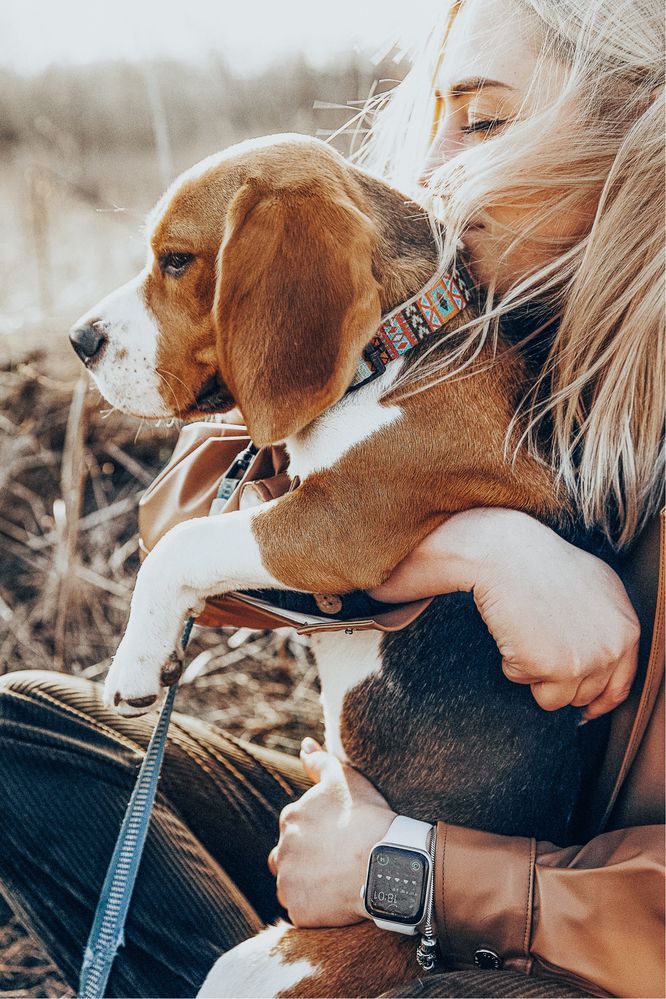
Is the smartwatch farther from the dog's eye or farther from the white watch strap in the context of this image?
the dog's eye

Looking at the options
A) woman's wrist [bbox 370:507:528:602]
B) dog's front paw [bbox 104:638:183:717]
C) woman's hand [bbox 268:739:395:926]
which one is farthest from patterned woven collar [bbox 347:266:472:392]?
woman's hand [bbox 268:739:395:926]

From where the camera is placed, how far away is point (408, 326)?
157cm

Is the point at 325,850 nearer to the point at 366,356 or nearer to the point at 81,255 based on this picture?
the point at 366,356

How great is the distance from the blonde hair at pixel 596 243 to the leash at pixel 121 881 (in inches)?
31.9

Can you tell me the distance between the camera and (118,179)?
6316 mm

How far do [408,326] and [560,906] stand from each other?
970mm

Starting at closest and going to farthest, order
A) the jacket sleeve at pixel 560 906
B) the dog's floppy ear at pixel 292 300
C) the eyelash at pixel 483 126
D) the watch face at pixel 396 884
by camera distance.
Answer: the jacket sleeve at pixel 560 906 → the watch face at pixel 396 884 → the dog's floppy ear at pixel 292 300 → the eyelash at pixel 483 126

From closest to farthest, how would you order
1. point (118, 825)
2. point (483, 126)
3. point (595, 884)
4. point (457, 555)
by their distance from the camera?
1. point (595, 884)
2. point (457, 555)
3. point (483, 126)
4. point (118, 825)

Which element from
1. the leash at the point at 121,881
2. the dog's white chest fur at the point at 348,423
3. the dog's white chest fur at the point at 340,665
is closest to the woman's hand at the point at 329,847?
the dog's white chest fur at the point at 340,665

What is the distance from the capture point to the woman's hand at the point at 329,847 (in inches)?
60.2

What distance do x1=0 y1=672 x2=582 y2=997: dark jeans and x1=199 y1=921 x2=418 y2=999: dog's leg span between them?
164 mm

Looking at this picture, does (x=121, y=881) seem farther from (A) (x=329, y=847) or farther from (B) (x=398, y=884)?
(B) (x=398, y=884)

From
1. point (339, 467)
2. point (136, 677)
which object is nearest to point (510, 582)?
point (339, 467)

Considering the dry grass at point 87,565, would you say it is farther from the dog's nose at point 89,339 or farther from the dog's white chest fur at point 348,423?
the dog's white chest fur at point 348,423
